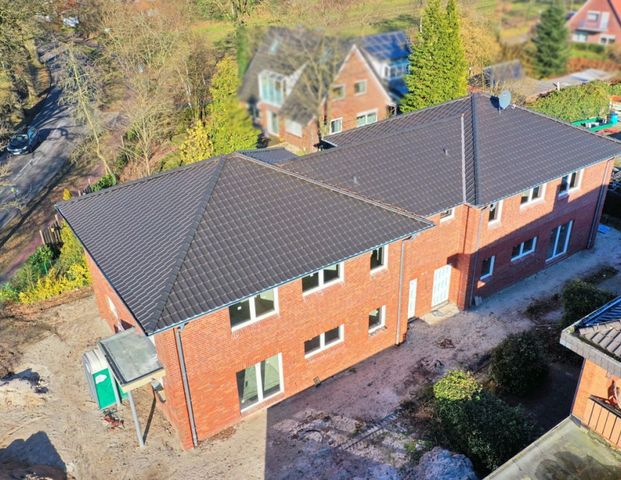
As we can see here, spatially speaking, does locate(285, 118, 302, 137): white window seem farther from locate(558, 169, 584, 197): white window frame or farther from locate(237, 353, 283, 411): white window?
locate(237, 353, 283, 411): white window

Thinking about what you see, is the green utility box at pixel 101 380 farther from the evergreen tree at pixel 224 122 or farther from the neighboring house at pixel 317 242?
the evergreen tree at pixel 224 122

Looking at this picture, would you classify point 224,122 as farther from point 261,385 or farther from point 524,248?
point 261,385

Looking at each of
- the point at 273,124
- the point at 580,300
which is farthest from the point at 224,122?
the point at 580,300

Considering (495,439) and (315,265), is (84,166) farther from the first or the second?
(495,439)

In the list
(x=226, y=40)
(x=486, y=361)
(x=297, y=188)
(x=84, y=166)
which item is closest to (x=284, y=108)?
(x=226, y=40)

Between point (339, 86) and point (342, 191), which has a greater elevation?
point (342, 191)
